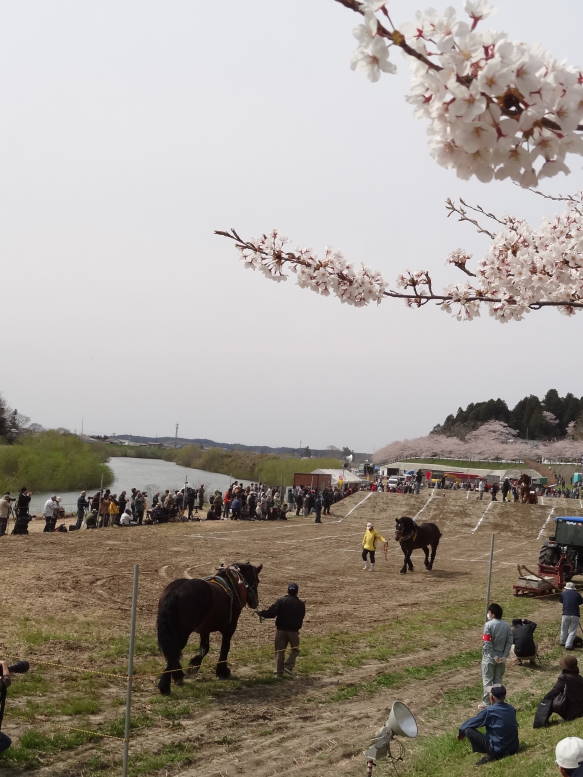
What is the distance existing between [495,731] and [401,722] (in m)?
1.07

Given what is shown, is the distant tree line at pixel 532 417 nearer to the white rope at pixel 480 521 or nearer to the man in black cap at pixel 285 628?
the white rope at pixel 480 521

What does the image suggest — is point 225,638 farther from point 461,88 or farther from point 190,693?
point 461,88

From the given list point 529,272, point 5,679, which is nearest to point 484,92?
point 529,272

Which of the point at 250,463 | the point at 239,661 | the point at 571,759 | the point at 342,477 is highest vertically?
the point at 342,477

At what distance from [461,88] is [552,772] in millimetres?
5991

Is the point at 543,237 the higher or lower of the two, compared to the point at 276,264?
higher

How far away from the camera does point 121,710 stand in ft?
27.5

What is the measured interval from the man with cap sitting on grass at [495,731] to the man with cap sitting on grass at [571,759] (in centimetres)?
189

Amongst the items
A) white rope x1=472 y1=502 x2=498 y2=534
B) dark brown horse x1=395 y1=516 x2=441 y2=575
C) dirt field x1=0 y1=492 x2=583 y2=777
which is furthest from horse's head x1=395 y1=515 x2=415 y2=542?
white rope x1=472 y1=502 x2=498 y2=534

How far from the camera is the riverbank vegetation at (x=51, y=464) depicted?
2141 inches

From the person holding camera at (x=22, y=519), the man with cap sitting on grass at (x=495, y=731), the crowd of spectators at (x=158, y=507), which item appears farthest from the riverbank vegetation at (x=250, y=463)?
the man with cap sitting on grass at (x=495, y=731)

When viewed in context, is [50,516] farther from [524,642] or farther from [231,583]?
[524,642]

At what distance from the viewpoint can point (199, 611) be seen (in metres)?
9.30

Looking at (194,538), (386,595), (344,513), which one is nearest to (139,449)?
(344,513)
